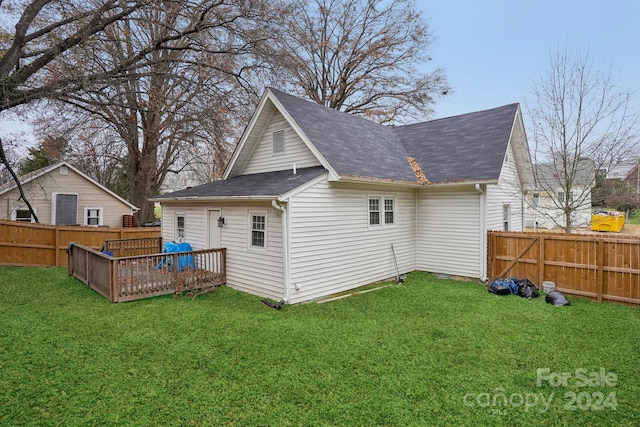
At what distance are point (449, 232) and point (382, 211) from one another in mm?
2482

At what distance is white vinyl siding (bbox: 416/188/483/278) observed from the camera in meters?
10.4

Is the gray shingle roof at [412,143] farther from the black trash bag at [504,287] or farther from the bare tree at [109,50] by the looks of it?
the bare tree at [109,50]

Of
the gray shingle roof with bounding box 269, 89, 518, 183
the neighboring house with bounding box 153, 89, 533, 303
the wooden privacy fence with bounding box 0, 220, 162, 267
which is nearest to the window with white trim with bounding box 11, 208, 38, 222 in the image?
the wooden privacy fence with bounding box 0, 220, 162, 267

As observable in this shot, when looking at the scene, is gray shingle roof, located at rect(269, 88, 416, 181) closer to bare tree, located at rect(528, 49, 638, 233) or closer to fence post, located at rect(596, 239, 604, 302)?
bare tree, located at rect(528, 49, 638, 233)

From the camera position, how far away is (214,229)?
10188 millimetres

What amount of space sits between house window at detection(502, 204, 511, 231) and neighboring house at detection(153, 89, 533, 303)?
78mm

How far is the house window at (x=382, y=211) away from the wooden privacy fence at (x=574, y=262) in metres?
3.05

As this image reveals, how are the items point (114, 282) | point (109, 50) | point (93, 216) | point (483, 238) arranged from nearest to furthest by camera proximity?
point (114, 282), point (483, 238), point (109, 50), point (93, 216)

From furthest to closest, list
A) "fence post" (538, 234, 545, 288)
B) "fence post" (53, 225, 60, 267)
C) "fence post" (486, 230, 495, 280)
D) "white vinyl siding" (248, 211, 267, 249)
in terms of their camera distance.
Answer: "fence post" (53, 225, 60, 267)
"fence post" (486, 230, 495, 280)
"fence post" (538, 234, 545, 288)
"white vinyl siding" (248, 211, 267, 249)

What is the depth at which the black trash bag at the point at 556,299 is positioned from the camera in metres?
8.06

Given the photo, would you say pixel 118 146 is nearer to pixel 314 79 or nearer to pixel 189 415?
pixel 314 79

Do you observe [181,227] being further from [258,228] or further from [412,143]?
[412,143]

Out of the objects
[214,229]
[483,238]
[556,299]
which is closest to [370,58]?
[483,238]

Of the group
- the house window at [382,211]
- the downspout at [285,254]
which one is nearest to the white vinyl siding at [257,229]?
the downspout at [285,254]
